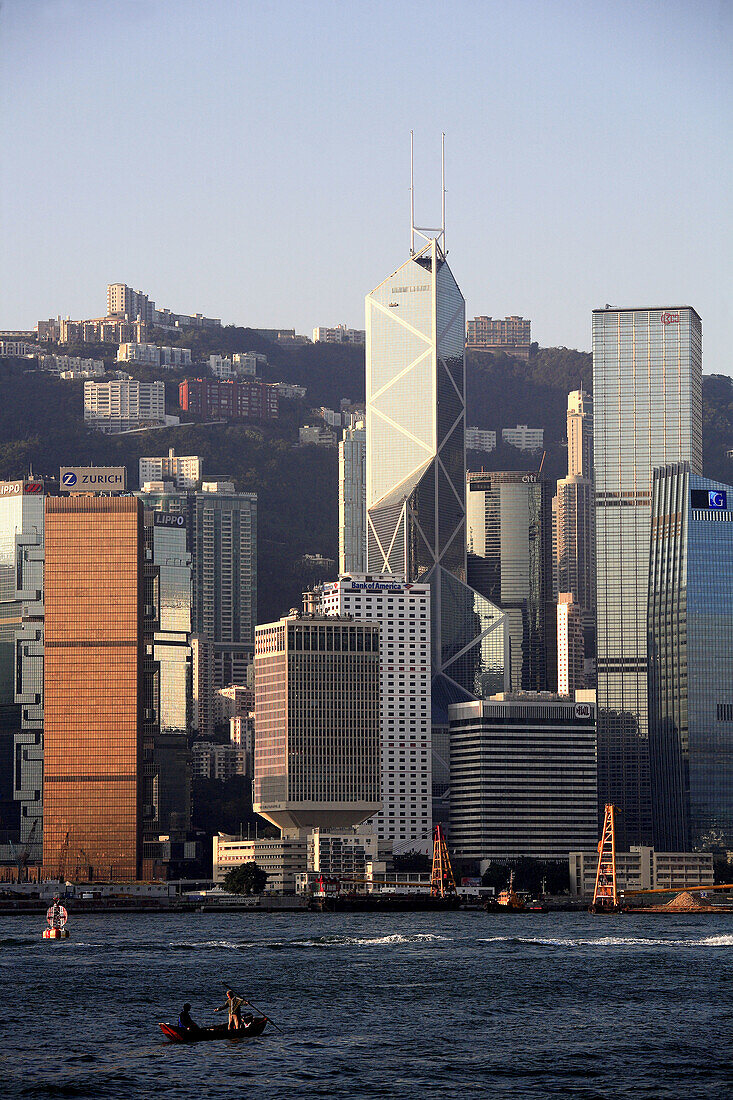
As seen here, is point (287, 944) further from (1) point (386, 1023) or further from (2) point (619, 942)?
(1) point (386, 1023)

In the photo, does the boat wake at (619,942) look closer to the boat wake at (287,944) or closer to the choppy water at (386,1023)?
the choppy water at (386,1023)

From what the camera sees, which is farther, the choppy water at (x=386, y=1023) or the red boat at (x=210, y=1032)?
the red boat at (x=210, y=1032)

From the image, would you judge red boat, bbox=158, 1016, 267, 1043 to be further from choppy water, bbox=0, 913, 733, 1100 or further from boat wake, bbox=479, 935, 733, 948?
boat wake, bbox=479, 935, 733, 948

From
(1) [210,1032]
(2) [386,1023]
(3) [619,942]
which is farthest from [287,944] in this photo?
(1) [210,1032]

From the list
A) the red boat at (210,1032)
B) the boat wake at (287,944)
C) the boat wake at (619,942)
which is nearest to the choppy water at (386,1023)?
the red boat at (210,1032)

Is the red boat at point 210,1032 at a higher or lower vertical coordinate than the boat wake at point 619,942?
higher

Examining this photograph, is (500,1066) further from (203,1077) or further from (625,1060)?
(203,1077)
